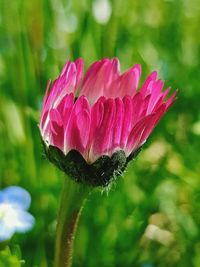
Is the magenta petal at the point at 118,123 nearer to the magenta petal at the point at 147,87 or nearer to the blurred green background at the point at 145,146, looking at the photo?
the magenta petal at the point at 147,87

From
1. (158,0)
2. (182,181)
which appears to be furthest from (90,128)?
(158,0)

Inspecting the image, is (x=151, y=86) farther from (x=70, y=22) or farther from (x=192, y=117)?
(x=70, y=22)

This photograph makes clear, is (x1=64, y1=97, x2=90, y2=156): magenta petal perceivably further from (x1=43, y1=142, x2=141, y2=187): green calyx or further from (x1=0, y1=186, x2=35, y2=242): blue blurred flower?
(x1=0, y1=186, x2=35, y2=242): blue blurred flower

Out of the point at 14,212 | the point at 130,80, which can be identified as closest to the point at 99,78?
the point at 130,80

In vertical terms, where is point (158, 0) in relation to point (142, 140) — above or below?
below

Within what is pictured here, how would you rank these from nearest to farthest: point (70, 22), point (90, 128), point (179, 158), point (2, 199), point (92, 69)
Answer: point (90, 128) → point (92, 69) → point (2, 199) → point (179, 158) → point (70, 22)

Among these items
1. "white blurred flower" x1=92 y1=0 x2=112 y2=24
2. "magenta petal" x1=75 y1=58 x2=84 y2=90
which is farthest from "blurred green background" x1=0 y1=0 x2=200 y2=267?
"magenta petal" x1=75 y1=58 x2=84 y2=90

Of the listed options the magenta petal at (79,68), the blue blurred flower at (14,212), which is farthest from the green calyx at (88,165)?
the blue blurred flower at (14,212)
